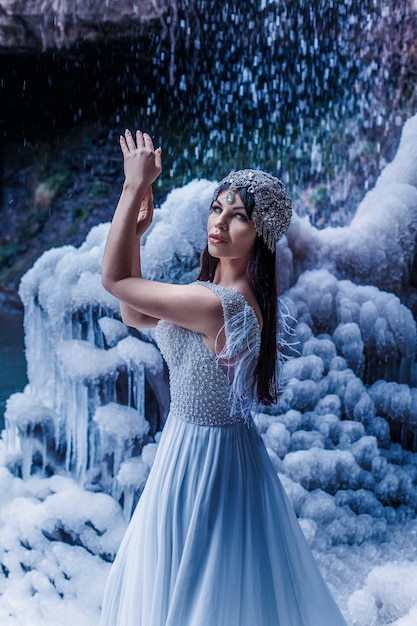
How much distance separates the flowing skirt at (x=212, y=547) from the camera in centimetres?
132

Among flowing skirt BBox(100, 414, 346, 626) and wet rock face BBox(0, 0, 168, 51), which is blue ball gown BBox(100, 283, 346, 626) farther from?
wet rock face BBox(0, 0, 168, 51)

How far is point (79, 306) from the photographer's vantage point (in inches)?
128

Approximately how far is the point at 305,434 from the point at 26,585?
5.30 ft

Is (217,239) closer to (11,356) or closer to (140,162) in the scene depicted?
(140,162)

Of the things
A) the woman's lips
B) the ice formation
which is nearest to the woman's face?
the woman's lips

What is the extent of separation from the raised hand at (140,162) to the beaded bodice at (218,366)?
0.29 meters

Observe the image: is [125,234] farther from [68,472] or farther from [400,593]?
[68,472]

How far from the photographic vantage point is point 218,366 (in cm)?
136

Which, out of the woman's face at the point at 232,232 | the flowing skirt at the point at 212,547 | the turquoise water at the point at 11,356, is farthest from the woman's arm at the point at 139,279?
the turquoise water at the point at 11,356

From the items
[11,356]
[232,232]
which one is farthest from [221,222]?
[11,356]

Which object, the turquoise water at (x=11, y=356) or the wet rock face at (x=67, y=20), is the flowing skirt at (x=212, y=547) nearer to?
the turquoise water at (x=11, y=356)

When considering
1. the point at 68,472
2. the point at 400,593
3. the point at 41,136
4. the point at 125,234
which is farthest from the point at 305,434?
the point at 41,136

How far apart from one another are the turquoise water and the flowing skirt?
2449 mm

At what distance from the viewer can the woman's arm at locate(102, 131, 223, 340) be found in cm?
127
